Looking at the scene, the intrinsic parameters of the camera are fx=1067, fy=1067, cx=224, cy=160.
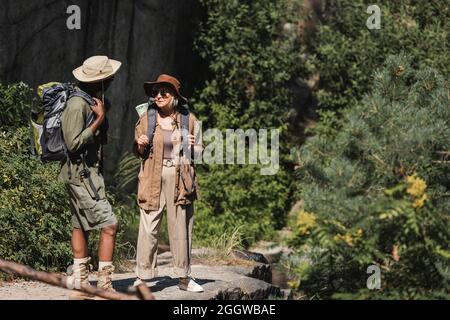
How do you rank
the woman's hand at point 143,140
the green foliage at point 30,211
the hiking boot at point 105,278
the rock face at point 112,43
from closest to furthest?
the hiking boot at point 105,278
the woman's hand at point 143,140
the green foliage at point 30,211
the rock face at point 112,43

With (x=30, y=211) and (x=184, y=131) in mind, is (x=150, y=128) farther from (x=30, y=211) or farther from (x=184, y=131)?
(x=30, y=211)

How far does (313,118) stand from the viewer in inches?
700

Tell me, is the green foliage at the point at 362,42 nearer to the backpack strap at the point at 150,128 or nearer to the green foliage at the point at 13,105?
the green foliage at the point at 13,105

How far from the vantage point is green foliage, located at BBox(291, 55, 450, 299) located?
22.9 feet

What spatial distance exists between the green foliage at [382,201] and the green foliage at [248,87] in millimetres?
7485

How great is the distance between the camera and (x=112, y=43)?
14477 mm

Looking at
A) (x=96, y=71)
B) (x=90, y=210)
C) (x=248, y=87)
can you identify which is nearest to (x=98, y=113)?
(x=96, y=71)

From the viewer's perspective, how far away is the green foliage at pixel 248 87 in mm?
15477

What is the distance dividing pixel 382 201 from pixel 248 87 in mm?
9553

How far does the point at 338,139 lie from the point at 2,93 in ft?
16.3

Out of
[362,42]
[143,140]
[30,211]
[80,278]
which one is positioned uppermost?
[362,42]

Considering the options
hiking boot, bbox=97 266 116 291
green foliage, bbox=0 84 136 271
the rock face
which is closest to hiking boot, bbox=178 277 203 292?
hiking boot, bbox=97 266 116 291

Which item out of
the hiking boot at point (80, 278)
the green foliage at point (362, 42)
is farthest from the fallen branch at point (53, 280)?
the green foliage at point (362, 42)
